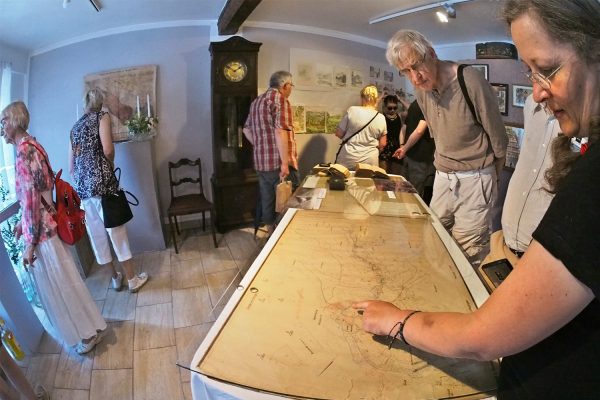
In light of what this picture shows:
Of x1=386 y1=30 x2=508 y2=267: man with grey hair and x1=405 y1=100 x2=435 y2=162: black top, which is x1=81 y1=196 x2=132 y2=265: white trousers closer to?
x1=386 y1=30 x2=508 y2=267: man with grey hair

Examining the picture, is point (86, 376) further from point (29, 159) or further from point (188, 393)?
point (29, 159)

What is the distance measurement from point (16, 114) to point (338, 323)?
1629 millimetres

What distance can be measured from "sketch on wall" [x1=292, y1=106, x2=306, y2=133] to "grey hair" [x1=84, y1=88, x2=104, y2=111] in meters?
1.82

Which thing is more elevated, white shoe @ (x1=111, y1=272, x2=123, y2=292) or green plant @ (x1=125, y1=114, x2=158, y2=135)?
green plant @ (x1=125, y1=114, x2=158, y2=135)

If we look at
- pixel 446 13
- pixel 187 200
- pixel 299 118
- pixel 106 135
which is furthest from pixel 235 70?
pixel 446 13

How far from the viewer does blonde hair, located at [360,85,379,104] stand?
2684mm

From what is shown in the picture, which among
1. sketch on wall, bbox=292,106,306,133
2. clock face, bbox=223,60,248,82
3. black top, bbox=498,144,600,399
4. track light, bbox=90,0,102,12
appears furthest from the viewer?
sketch on wall, bbox=292,106,306,133

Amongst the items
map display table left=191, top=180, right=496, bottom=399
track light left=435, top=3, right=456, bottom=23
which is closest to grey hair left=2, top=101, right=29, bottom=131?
map display table left=191, top=180, right=496, bottom=399

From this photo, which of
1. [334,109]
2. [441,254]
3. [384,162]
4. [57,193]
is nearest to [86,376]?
[57,193]

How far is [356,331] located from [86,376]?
1.61 meters

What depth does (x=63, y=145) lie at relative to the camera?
1811 mm

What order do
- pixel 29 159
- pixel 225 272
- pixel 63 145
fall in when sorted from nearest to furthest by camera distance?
pixel 29 159
pixel 63 145
pixel 225 272

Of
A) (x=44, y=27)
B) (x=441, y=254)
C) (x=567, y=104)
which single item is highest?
(x=44, y=27)

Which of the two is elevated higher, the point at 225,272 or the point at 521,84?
the point at 521,84
